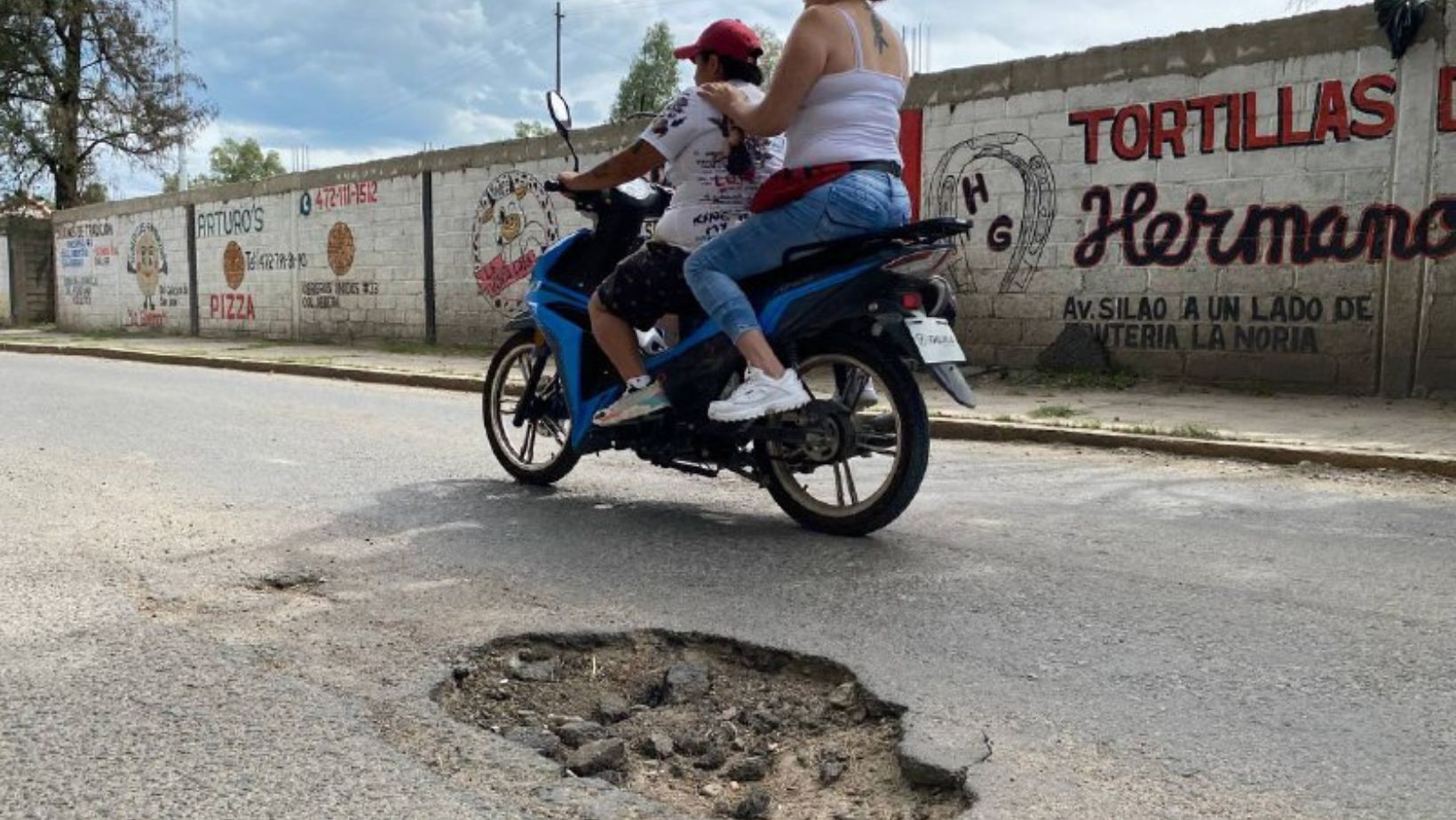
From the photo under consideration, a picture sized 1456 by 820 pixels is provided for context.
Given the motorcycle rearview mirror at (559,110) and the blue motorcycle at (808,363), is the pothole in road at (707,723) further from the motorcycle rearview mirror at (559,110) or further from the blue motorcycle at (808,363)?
the motorcycle rearview mirror at (559,110)

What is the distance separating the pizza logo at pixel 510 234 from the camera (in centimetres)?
1509

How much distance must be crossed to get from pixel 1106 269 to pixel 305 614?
801 cm

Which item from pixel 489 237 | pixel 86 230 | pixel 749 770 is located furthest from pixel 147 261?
Result: pixel 749 770

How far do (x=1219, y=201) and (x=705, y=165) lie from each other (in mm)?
6106

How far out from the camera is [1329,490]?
561cm

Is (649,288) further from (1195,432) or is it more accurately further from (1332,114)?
(1332,114)

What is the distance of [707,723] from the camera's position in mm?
2617

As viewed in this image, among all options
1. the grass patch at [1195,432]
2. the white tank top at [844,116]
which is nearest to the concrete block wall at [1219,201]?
the grass patch at [1195,432]

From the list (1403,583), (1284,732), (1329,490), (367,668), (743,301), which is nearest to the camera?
(1284,732)

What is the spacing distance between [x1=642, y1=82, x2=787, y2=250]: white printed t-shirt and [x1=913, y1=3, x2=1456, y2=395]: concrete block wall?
19.1 feet

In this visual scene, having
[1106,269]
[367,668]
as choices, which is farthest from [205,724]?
[1106,269]

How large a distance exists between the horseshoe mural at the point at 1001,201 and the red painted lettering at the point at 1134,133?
0.63 metres

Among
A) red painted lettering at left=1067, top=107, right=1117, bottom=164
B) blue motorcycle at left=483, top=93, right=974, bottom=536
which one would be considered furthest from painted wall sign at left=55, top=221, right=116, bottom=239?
blue motorcycle at left=483, top=93, right=974, bottom=536

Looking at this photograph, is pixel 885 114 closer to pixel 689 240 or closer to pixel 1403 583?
pixel 689 240
